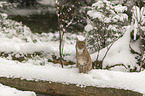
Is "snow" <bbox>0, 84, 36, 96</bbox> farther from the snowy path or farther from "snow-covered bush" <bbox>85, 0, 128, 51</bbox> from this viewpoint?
"snow-covered bush" <bbox>85, 0, 128, 51</bbox>

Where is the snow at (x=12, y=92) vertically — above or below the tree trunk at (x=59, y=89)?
below

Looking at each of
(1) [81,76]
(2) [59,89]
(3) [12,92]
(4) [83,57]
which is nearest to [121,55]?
(1) [81,76]

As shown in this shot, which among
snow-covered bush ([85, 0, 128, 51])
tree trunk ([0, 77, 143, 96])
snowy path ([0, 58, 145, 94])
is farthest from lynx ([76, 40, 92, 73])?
snow-covered bush ([85, 0, 128, 51])

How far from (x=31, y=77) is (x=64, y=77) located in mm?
763

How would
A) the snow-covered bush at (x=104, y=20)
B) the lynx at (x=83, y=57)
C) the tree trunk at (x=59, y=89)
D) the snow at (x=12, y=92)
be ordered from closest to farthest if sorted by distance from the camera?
the lynx at (x=83, y=57) → the tree trunk at (x=59, y=89) → the snow at (x=12, y=92) → the snow-covered bush at (x=104, y=20)

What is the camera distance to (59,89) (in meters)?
2.82

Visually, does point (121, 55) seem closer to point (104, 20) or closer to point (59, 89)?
point (104, 20)

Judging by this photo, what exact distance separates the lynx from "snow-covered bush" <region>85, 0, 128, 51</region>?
153cm

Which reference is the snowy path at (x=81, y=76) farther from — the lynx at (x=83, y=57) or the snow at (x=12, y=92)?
the snow at (x=12, y=92)

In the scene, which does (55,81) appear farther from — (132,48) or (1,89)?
(132,48)

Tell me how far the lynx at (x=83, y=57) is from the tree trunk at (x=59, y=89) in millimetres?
394

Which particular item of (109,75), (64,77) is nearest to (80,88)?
(64,77)

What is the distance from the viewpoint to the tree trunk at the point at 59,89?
259 centimetres

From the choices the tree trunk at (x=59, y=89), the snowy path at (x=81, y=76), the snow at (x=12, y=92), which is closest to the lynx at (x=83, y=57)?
the snowy path at (x=81, y=76)
